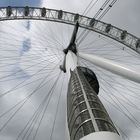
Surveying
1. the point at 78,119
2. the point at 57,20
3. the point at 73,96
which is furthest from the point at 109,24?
the point at 78,119

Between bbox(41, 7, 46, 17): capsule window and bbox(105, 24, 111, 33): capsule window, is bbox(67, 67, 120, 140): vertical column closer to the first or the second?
bbox(41, 7, 46, 17): capsule window

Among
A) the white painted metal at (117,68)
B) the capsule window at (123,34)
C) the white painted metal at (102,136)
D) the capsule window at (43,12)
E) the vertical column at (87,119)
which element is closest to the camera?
the white painted metal at (102,136)

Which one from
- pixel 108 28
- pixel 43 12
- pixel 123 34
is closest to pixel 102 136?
pixel 43 12

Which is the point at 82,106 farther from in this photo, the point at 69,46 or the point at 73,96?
the point at 69,46

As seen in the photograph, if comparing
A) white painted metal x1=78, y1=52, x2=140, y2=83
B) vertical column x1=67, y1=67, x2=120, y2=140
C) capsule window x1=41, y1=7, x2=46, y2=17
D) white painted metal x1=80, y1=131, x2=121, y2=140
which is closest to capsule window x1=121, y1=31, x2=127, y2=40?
capsule window x1=41, y1=7, x2=46, y2=17

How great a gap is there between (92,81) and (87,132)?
20681 mm

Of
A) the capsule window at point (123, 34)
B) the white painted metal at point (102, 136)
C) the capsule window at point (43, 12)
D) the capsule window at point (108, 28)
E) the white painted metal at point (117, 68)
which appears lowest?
the white painted metal at point (102, 136)

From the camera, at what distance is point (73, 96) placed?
23.8 m

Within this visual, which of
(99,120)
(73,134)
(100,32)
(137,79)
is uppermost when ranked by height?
(100,32)

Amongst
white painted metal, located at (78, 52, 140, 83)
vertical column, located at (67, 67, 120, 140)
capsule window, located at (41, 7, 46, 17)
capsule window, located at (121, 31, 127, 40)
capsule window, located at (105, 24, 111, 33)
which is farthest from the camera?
capsule window, located at (105, 24, 111, 33)

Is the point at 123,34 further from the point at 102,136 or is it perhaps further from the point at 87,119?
the point at 102,136

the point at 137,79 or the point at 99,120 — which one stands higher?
the point at 137,79

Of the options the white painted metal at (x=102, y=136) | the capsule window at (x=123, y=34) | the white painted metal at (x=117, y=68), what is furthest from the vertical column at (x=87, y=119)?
the capsule window at (x=123, y=34)

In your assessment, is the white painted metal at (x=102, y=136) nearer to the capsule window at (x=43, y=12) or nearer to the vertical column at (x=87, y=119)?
the vertical column at (x=87, y=119)
